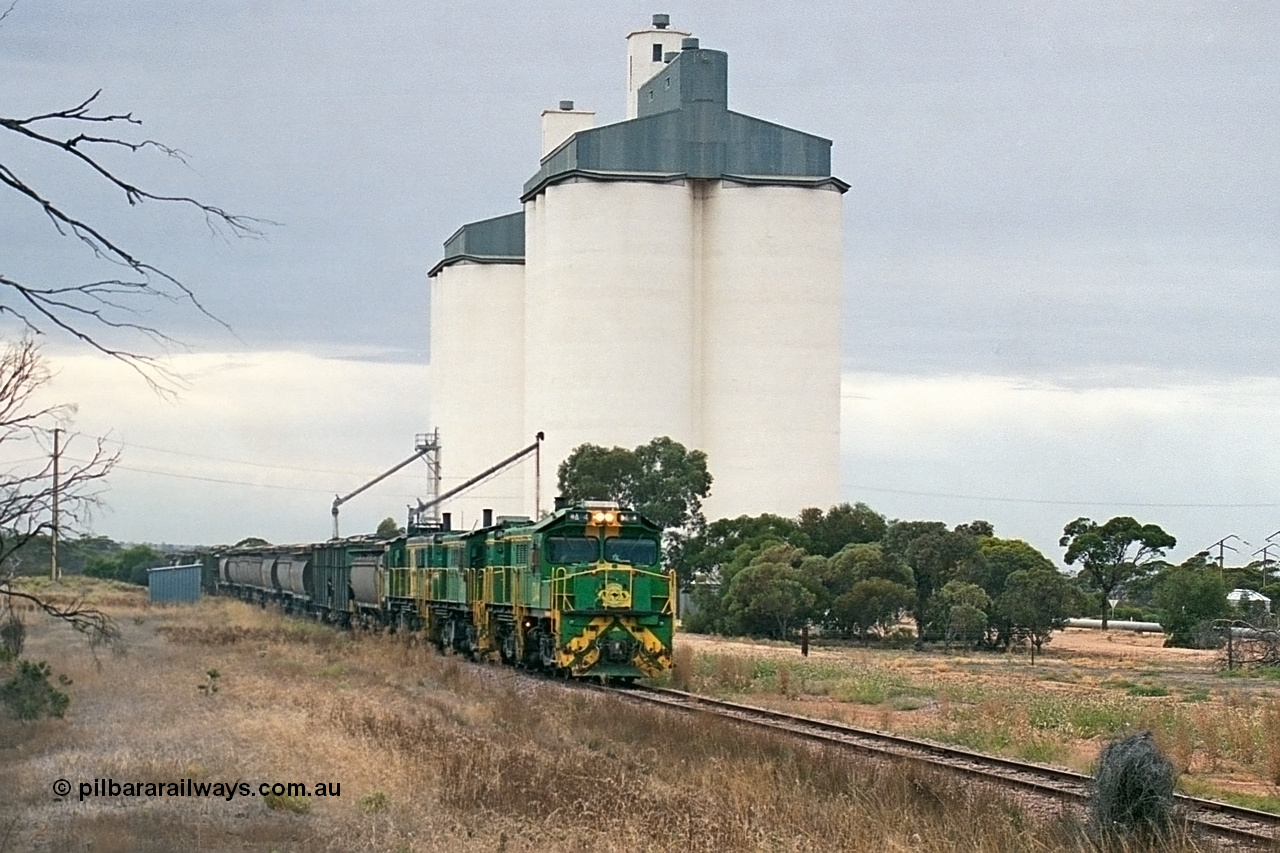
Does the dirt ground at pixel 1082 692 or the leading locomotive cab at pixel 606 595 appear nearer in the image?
the dirt ground at pixel 1082 692

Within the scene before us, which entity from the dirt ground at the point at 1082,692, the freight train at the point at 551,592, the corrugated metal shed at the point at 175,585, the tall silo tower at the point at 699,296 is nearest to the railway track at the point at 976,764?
the dirt ground at the point at 1082,692

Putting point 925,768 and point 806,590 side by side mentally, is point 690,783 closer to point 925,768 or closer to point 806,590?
point 925,768

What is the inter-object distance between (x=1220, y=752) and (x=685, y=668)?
12796mm

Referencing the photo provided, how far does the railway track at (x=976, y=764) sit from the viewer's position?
1473 centimetres

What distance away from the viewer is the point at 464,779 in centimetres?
1630

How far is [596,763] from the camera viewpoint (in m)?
18.5

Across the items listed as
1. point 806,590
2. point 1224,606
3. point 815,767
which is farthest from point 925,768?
point 1224,606

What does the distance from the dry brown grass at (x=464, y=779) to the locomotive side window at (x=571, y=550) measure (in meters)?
4.47

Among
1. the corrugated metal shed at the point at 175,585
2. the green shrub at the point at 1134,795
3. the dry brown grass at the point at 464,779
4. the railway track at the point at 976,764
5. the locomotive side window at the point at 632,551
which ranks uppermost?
the locomotive side window at the point at 632,551

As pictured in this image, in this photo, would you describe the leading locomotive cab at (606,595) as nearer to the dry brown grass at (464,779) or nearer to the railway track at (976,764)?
the railway track at (976,764)

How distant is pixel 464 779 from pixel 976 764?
6.60m

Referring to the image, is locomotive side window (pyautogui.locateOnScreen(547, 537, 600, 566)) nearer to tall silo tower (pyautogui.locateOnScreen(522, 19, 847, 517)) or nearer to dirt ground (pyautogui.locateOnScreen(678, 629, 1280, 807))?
dirt ground (pyautogui.locateOnScreen(678, 629, 1280, 807))

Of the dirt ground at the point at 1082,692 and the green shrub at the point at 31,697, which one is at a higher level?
the green shrub at the point at 31,697

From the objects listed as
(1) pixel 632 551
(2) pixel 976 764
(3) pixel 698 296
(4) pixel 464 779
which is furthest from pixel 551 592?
(3) pixel 698 296
